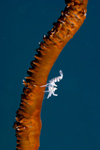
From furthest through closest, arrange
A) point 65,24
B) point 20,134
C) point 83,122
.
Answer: point 83,122
point 20,134
point 65,24

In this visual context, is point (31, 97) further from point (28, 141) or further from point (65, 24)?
point (65, 24)

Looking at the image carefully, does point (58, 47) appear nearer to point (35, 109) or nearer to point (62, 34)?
point (62, 34)

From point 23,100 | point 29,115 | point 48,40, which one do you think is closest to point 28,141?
point 29,115

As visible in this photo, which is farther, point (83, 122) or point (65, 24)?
point (83, 122)

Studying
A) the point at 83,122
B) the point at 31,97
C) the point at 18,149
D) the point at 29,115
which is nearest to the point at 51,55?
the point at 31,97

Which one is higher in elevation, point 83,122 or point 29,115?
point 83,122

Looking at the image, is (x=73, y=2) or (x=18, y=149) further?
(x=18, y=149)

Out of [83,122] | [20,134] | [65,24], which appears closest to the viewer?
[65,24]

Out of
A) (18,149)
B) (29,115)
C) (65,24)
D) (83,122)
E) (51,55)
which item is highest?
(83,122)

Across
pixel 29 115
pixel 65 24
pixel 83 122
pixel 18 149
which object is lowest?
pixel 18 149
